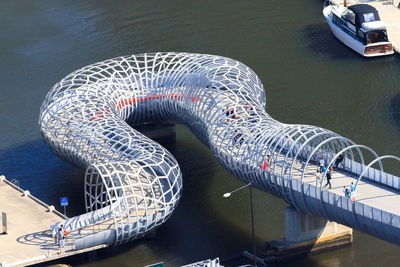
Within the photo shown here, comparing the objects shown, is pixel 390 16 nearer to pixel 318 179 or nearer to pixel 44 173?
pixel 44 173

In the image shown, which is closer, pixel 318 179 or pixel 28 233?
pixel 318 179

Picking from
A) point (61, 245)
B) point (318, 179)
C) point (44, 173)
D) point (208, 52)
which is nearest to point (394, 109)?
point (208, 52)

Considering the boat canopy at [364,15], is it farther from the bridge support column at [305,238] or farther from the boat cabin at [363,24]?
the bridge support column at [305,238]

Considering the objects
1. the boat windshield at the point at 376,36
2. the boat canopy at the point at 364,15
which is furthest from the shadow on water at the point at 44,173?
the boat canopy at the point at 364,15

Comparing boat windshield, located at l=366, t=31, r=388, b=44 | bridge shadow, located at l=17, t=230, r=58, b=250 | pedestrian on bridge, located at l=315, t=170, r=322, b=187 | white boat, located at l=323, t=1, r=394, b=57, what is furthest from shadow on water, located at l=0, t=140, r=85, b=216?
boat windshield, located at l=366, t=31, r=388, b=44

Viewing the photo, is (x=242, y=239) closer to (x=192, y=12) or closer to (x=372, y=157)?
(x=372, y=157)

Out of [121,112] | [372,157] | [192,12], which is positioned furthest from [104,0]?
[372,157]
